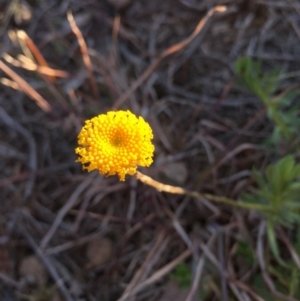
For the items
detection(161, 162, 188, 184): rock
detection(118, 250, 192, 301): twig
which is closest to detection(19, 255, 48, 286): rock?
detection(118, 250, 192, 301): twig

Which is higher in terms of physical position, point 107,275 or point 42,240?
point 42,240

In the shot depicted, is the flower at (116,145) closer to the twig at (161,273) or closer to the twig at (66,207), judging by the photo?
the twig at (161,273)

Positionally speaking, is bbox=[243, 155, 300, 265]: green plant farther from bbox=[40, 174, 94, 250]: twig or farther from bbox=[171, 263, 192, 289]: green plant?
bbox=[40, 174, 94, 250]: twig

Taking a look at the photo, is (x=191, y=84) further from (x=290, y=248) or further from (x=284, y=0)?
(x=290, y=248)

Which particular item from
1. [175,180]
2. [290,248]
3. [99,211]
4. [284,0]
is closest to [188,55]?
[284,0]

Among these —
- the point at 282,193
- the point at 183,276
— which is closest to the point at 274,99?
the point at 282,193

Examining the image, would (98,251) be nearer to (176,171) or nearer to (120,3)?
(176,171)
